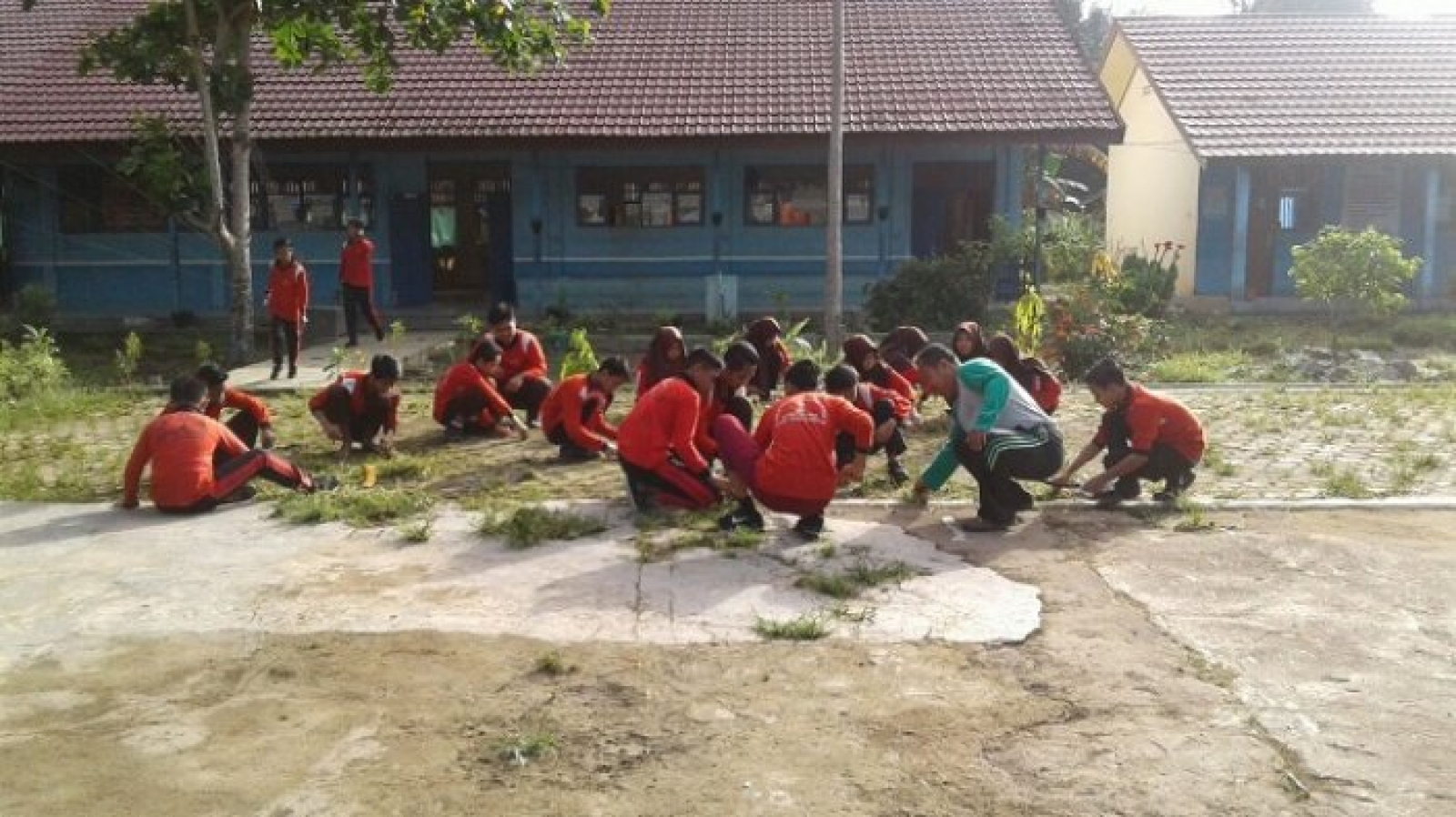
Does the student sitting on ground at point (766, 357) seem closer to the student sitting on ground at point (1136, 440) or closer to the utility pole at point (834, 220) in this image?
the student sitting on ground at point (1136, 440)

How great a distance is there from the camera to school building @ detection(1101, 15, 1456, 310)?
65.2ft

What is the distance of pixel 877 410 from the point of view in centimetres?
775

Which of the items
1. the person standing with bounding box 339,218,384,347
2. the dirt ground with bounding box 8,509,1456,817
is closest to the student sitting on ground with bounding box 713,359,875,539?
the dirt ground with bounding box 8,509,1456,817

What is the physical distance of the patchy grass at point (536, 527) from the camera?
22.1ft

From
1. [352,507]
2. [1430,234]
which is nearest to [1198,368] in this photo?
[352,507]

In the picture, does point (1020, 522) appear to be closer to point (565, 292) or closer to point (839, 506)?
point (839, 506)

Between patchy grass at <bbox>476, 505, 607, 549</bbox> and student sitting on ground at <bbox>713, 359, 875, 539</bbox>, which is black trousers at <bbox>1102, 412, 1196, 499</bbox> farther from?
patchy grass at <bbox>476, 505, 607, 549</bbox>

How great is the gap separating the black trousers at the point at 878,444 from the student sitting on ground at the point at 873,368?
19.8 inches

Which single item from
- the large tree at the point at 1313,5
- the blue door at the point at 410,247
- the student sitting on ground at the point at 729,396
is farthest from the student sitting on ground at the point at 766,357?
the large tree at the point at 1313,5

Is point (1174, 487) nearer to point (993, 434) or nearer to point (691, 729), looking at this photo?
point (993, 434)

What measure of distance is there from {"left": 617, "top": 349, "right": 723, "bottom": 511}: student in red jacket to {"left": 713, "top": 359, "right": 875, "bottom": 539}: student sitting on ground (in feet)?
0.74

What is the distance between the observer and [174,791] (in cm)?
387

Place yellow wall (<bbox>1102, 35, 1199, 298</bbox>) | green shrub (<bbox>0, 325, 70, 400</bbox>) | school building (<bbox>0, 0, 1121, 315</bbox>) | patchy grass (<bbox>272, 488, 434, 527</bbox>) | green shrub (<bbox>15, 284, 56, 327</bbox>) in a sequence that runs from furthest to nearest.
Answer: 1. yellow wall (<bbox>1102, 35, 1199, 298</bbox>)
2. school building (<bbox>0, 0, 1121, 315</bbox>)
3. green shrub (<bbox>15, 284, 56, 327</bbox>)
4. green shrub (<bbox>0, 325, 70, 400</bbox>)
5. patchy grass (<bbox>272, 488, 434, 527</bbox>)

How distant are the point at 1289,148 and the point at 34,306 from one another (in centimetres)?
1805
